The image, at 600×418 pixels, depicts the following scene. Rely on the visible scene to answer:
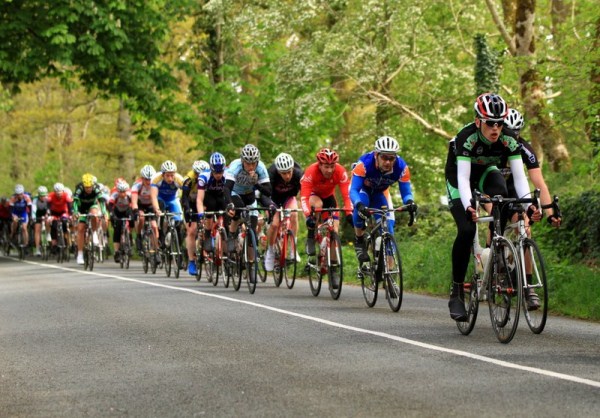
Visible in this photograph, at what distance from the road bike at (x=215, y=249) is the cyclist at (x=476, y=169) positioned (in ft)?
24.2

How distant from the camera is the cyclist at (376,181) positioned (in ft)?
43.6

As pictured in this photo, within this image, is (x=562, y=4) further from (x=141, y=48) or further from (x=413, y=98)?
(x=141, y=48)

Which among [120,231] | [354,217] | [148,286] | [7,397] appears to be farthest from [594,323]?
[120,231]

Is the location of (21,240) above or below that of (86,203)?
below

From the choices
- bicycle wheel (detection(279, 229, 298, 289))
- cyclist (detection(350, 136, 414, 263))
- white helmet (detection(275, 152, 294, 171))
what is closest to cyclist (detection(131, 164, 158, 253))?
bicycle wheel (detection(279, 229, 298, 289))

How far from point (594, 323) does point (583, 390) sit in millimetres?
5181

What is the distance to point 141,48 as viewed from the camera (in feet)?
108

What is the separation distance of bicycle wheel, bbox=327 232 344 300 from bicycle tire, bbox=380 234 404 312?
5.15 feet

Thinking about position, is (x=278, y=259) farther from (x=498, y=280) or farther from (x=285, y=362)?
(x=285, y=362)

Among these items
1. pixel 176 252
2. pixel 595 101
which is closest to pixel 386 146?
pixel 595 101

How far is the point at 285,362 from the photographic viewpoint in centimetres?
897

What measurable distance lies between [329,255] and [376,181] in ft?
4.76

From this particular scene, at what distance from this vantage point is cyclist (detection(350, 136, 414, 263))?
1328 centimetres

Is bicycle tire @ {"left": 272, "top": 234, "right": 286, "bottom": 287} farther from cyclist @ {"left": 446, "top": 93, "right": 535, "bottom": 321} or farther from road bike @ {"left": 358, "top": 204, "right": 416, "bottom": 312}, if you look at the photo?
cyclist @ {"left": 446, "top": 93, "right": 535, "bottom": 321}
